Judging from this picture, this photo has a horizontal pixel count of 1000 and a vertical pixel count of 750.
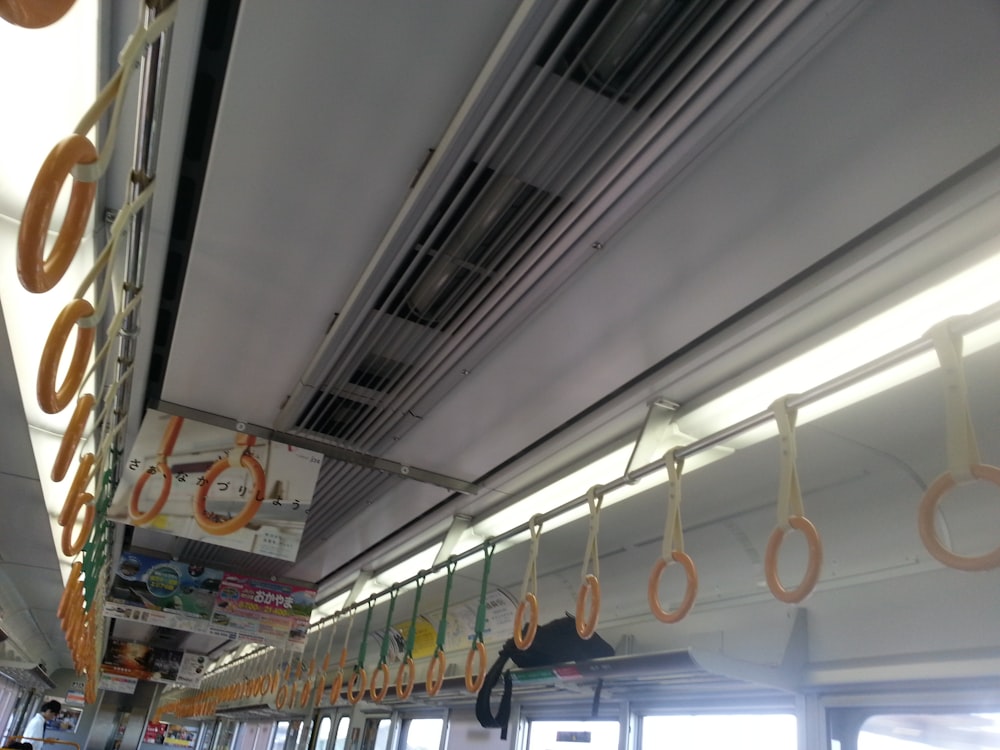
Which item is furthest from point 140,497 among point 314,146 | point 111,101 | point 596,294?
point 111,101

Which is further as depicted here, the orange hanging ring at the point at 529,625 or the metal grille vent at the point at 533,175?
the orange hanging ring at the point at 529,625

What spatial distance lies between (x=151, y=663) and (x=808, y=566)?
17175 millimetres

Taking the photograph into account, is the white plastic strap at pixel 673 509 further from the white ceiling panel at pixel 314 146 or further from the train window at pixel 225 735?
the train window at pixel 225 735

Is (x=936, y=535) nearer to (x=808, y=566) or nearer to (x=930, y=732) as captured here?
(x=808, y=566)

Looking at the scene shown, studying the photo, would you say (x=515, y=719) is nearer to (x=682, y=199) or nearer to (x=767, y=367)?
(x=767, y=367)

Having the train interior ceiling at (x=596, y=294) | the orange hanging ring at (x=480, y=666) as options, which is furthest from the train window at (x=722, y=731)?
the orange hanging ring at (x=480, y=666)

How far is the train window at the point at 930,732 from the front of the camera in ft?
8.87

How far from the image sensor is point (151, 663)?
15.8 m

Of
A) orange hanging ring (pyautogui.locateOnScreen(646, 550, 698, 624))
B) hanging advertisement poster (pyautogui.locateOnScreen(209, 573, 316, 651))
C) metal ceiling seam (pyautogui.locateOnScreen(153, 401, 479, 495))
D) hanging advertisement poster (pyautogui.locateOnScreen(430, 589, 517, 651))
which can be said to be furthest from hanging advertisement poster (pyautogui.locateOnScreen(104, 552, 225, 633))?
orange hanging ring (pyautogui.locateOnScreen(646, 550, 698, 624))

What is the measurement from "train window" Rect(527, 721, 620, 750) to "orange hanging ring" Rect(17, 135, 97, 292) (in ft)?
14.5

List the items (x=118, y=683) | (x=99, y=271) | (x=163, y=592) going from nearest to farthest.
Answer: (x=99, y=271) → (x=163, y=592) → (x=118, y=683)

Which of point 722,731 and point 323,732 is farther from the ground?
point 722,731

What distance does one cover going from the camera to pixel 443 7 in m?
1.71

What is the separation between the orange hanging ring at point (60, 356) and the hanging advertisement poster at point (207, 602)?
633cm
